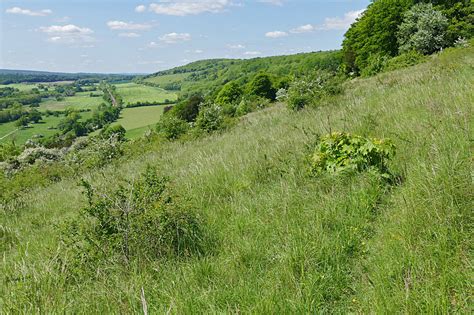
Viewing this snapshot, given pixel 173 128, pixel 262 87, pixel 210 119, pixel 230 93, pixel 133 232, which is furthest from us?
pixel 230 93

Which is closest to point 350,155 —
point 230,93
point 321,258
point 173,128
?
point 321,258

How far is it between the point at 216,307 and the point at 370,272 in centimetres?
118

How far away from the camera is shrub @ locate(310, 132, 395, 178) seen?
12.6 ft

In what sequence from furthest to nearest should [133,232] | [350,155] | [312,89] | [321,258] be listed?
[312,89]
[350,155]
[133,232]
[321,258]

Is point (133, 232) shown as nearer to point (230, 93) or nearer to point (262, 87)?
point (262, 87)

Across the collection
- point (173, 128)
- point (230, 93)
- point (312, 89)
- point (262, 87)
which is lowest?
point (173, 128)

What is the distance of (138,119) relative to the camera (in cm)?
10144

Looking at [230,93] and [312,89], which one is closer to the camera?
[312,89]

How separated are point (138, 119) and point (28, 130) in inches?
1264

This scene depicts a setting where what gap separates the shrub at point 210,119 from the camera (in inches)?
660

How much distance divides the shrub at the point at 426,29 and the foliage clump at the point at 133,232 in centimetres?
3676

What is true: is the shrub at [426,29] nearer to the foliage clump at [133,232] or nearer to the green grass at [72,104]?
the foliage clump at [133,232]

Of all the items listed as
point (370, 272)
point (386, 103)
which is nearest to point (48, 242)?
point (370, 272)

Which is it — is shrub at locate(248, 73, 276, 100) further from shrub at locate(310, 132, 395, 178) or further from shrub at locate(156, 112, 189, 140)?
shrub at locate(310, 132, 395, 178)
